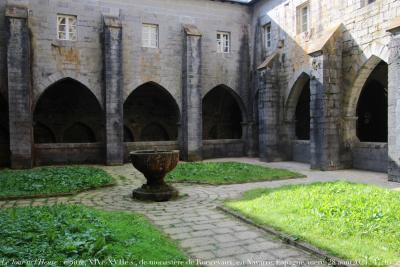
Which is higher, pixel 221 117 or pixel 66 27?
pixel 66 27

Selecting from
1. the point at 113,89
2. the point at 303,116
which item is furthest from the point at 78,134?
the point at 303,116

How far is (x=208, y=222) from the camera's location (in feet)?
18.3

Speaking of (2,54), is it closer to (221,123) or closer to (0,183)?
(0,183)

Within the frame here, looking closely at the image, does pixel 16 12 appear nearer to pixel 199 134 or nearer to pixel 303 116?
pixel 199 134

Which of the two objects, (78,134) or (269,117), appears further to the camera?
(78,134)

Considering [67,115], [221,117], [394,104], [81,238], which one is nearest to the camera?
[81,238]

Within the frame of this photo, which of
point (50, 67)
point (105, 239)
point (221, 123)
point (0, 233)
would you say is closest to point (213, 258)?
point (105, 239)

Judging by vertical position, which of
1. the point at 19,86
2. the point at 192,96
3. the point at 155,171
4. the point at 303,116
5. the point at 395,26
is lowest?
the point at 155,171

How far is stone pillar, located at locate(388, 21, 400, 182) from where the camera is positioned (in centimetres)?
915

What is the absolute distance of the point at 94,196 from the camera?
775cm

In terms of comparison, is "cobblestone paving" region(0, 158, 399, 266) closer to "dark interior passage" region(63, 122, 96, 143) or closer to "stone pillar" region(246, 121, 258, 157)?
"stone pillar" region(246, 121, 258, 157)

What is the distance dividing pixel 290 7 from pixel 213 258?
1264cm

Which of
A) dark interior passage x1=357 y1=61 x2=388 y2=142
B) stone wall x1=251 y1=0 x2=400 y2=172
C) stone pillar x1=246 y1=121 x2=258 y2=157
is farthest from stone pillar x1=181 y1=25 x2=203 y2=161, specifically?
dark interior passage x1=357 y1=61 x2=388 y2=142

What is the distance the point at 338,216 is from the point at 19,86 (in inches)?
456
